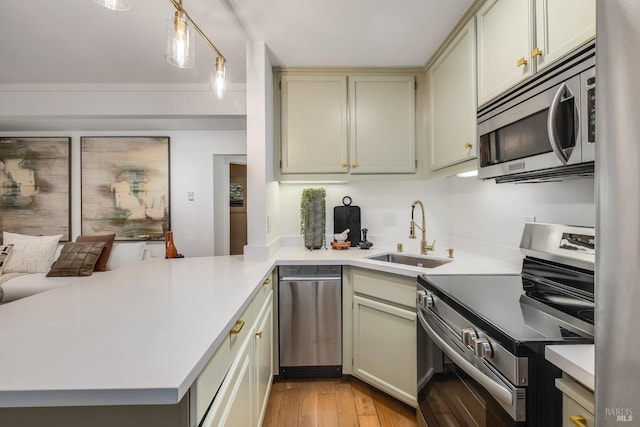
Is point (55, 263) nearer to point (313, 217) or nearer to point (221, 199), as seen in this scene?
point (221, 199)

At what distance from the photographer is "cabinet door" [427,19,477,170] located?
1.72 meters

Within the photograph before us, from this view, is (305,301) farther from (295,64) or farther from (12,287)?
(12,287)

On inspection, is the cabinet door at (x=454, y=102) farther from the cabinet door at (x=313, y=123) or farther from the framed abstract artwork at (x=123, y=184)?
the framed abstract artwork at (x=123, y=184)

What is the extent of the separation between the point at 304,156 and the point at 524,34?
1.50m

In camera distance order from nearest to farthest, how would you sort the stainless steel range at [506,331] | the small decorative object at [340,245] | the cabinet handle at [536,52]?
the stainless steel range at [506,331] < the cabinet handle at [536,52] < the small decorative object at [340,245]

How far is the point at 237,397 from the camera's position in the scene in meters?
1.06

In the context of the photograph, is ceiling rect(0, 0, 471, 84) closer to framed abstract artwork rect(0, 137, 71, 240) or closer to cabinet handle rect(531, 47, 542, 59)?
cabinet handle rect(531, 47, 542, 59)

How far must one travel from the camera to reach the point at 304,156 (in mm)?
2391

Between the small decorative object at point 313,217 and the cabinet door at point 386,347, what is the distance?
65 centimetres

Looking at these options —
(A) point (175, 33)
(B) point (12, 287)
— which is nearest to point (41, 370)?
(A) point (175, 33)

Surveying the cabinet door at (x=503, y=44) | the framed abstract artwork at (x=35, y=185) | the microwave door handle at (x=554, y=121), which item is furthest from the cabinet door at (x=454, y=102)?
the framed abstract artwork at (x=35, y=185)

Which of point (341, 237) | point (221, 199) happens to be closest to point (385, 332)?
point (341, 237)

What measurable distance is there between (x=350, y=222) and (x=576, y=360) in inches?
78.8

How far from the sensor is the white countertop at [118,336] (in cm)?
57
